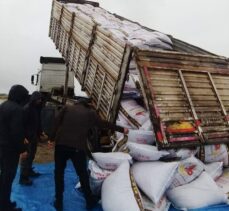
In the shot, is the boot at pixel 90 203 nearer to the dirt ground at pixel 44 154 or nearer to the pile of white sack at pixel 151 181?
the pile of white sack at pixel 151 181

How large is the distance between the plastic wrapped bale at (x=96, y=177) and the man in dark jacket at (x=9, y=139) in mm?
920

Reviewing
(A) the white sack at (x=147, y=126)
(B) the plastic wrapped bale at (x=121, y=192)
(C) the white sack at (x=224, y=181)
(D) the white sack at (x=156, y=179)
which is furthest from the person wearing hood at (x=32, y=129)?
(C) the white sack at (x=224, y=181)

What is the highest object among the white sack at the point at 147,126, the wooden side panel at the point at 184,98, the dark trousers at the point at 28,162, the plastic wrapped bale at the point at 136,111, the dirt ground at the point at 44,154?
the wooden side panel at the point at 184,98

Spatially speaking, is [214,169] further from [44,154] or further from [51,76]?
[51,76]

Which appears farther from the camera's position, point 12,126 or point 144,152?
point 144,152

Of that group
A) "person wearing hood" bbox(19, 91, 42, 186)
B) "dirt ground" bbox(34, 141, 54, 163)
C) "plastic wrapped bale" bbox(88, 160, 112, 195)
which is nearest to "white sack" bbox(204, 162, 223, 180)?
"plastic wrapped bale" bbox(88, 160, 112, 195)

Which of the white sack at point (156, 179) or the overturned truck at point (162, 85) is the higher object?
the overturned truck at point (162, 85)

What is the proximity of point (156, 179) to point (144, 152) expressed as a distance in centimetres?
45

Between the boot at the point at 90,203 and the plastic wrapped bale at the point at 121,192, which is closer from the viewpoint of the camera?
the plastic wrapped bale at the point at 121,192

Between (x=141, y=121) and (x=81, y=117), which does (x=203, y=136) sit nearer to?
(x=141, y=121)

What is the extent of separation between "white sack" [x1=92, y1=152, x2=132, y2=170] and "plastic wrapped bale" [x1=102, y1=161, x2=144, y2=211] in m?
0.10

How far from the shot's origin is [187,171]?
4.71 meters

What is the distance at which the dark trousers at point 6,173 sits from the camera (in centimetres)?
438

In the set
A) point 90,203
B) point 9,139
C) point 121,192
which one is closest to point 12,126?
point 9,139
